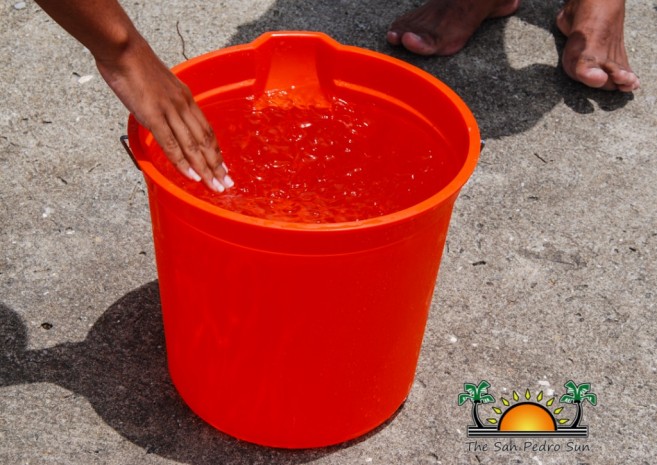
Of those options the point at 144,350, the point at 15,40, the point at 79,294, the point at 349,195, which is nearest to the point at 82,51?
the point at 15,40

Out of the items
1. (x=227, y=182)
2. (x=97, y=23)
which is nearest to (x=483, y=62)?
(x=227, y=182)

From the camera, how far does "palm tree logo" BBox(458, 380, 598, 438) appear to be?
6.73ft

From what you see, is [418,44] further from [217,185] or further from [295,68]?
[217,185]

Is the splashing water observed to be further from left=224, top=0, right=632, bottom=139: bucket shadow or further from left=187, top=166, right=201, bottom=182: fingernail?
left=224, top=0, right=632, bottom=139: bucket shadow

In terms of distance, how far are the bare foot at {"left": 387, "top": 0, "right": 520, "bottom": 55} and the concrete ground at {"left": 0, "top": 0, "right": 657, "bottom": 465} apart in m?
0.06

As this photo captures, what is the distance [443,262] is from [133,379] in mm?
897

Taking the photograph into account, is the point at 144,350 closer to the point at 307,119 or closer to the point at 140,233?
the point at 140,233

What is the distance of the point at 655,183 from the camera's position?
9.02 ft

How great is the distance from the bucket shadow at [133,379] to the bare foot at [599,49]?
1.58 metres

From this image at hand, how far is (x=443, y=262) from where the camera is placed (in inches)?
96.7

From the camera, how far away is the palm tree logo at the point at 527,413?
205 centimetres

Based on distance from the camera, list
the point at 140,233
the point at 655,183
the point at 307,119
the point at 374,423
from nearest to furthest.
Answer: the point at 374,423 → the point at 307,119 → the point at 140,233 → the point at 655,183

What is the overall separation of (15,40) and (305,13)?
1018mm

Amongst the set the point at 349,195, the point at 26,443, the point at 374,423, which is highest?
the point at 349,195
